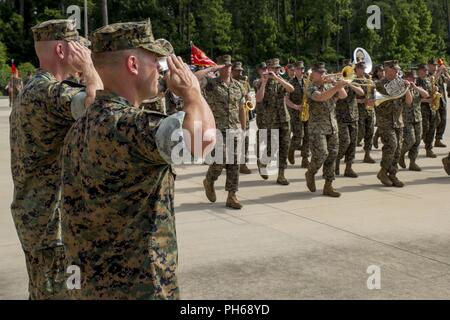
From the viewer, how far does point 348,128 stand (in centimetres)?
1077

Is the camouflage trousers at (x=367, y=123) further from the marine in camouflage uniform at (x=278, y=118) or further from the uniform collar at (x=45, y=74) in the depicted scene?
the uniform collar at (x=45, y=74)

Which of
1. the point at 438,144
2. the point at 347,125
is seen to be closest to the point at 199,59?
the point at 347,125

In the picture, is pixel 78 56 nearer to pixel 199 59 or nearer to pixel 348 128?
pixel 348 128

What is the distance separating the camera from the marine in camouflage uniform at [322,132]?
345 inches

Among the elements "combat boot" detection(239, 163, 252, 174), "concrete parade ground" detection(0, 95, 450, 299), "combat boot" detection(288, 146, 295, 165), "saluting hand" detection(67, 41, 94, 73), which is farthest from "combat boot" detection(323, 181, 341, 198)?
"saluting hand" detection(67, 41, 94, 73)

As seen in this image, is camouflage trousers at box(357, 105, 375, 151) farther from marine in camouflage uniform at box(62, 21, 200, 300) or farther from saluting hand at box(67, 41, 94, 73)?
marine in camouflage uniform at box(62, 21, 200, 300)

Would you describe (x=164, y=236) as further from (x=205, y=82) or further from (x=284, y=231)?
(x=205, y=82)

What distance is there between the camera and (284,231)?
22.1 ft

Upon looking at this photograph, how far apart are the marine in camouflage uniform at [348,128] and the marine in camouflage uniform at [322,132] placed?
1576 millimetres

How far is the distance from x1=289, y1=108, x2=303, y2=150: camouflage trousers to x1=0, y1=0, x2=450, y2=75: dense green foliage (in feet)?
150

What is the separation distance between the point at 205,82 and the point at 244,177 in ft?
7.74

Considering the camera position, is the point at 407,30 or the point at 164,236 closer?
the point at 164,236

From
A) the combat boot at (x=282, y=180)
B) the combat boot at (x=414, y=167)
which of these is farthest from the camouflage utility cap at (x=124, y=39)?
the combat boot at (x=414, y=167)
